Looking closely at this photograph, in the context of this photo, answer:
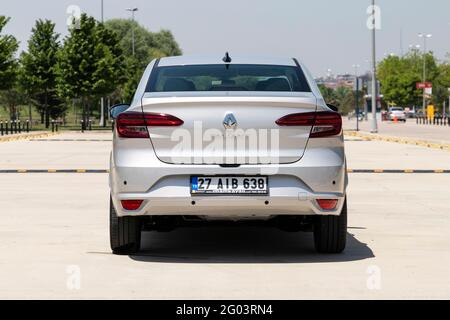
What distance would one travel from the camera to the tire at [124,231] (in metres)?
8.52

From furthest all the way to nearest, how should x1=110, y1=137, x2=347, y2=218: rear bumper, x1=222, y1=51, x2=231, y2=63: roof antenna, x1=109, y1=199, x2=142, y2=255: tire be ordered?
x1=222, y1=51, x2=231, y2=63: roof antenna, x1=109, y1=199, x2=142, y2=255: tire, x1=110, y1=137, x2=347, y2=218: rear bumper

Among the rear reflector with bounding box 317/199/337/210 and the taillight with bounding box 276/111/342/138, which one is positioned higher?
the taillight with bounding box 276/111/342/138

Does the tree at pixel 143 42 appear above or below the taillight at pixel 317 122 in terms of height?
above

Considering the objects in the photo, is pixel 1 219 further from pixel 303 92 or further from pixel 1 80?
pixel 1 80

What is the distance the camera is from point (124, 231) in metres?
8.59

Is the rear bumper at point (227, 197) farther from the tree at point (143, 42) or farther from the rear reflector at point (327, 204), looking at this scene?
the tree at point (143, 42)

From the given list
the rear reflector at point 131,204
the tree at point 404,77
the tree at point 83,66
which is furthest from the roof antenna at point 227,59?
the tree at point 404,77

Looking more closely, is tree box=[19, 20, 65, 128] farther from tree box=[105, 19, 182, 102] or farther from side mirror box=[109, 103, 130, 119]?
side mirror box=[109, 103, 130, 119]

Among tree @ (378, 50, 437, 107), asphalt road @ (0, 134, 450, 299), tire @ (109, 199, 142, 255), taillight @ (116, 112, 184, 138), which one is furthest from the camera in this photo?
tree @ (378, 50, 437, 107)

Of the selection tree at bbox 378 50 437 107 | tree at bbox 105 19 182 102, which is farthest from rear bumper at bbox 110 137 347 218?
tree at bbox 378 50 437 107

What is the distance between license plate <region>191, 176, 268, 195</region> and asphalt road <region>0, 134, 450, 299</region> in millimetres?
610

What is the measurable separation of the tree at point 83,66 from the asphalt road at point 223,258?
2206 inches

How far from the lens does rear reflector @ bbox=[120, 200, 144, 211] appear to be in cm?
808

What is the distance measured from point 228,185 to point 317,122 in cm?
87
